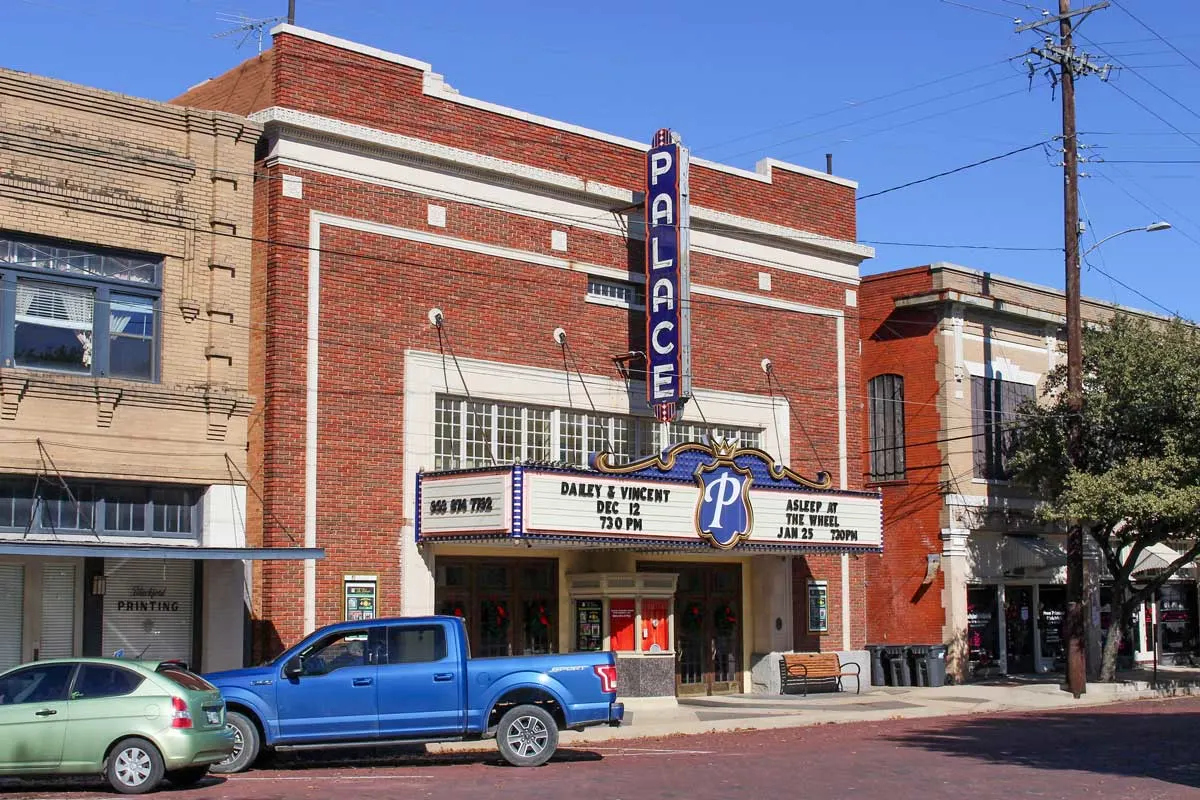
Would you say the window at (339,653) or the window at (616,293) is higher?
the window at (616,293)

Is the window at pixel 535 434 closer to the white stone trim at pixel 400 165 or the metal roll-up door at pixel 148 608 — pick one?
the white stone trim at pixel 400 165

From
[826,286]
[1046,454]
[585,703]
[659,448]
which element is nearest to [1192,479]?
[1046,454]

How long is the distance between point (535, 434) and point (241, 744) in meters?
10.0

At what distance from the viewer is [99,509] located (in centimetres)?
2130

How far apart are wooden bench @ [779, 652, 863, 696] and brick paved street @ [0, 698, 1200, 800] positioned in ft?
19.4

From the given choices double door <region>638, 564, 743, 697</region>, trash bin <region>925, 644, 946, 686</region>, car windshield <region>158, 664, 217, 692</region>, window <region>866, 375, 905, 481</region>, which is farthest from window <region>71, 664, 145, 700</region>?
window <region>866, 375, 905, 481</region>

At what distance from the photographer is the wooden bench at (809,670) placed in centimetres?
2972

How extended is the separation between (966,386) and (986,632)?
240 inches

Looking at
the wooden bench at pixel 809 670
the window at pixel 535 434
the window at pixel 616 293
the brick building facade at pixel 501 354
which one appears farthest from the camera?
the wooden bench at pixel 809 670

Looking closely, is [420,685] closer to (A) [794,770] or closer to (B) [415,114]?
(A) [794,770]

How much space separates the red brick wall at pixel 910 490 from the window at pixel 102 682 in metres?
23.2

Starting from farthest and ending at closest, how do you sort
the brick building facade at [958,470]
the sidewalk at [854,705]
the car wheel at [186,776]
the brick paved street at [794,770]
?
1. the brick building facade at [958,470]
2. the sidewalk at [854,705]
3. the car wheel at [186,776]
4. the brick paved street at [794,770]

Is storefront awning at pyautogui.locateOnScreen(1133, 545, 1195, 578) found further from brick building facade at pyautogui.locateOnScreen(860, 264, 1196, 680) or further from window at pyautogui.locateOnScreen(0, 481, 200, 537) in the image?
window at pyautogui.locateOnScreen(0, 481, 200, 537)

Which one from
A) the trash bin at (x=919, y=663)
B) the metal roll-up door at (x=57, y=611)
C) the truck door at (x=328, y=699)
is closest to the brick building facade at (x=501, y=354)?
the trash bin at (x=919, y=663)
